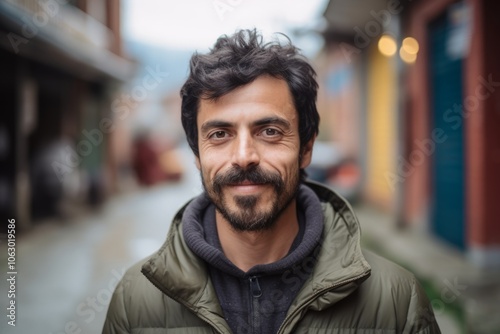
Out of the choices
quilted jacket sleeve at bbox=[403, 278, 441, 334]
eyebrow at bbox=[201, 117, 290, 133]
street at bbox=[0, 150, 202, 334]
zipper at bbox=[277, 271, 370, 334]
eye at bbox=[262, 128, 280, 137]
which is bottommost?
street at bbox=[0, 150, 202, 334]

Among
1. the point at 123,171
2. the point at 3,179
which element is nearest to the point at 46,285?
the point at 3,179

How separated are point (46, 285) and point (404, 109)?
6.09 meters

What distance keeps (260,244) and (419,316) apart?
2.03 feet

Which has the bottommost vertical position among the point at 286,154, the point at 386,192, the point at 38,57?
the point at 386,192

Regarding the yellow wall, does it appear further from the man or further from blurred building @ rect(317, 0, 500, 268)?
the man

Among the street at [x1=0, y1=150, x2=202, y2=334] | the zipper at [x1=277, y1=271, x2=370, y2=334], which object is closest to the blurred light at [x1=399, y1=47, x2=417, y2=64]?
the street at [x1=0, y1=150, x2=202, y2=334]

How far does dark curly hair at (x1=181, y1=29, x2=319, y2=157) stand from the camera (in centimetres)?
183

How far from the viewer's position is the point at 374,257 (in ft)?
6.17

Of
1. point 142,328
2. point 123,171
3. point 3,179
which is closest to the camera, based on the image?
point 142,328

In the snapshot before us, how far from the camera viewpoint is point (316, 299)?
1.68 meters

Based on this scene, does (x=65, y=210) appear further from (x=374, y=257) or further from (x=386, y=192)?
(x=374, y=257)

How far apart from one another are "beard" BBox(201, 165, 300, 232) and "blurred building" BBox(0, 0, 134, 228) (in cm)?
529

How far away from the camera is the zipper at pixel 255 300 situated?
1.72 metres

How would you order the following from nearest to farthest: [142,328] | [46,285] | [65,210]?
[142,328] → [46,285] → [65,210]
